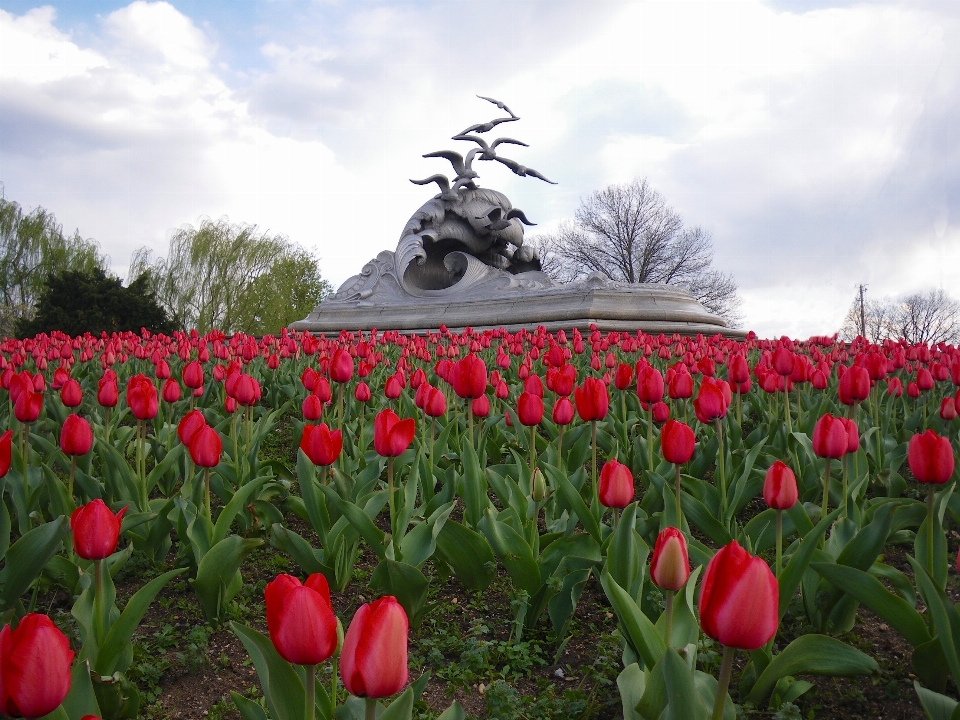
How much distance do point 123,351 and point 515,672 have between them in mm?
6247

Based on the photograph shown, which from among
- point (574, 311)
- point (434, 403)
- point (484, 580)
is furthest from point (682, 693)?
point (574, 311)

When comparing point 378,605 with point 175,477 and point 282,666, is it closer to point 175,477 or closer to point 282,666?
point 282,666

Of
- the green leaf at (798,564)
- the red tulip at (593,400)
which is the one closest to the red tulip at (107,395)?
the red tulip at (593,400)

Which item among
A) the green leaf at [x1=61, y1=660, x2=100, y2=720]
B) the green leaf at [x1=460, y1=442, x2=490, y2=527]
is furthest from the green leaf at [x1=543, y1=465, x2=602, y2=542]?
the green leaf at [x1=61, y1=660, x2=100, y2=720]

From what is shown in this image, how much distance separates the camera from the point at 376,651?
36.9 inches

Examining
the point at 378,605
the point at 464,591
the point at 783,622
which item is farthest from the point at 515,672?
the point at 378,605

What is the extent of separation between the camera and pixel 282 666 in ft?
4.16

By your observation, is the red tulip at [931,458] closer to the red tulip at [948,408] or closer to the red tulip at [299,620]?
the red tulip at [948,408]

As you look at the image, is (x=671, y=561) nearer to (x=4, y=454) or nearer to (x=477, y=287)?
(x=4, y=454)

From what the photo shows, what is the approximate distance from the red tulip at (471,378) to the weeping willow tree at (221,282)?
99.7ft

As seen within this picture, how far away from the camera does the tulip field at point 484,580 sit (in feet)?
3.76

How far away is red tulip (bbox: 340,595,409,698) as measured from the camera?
0.93m

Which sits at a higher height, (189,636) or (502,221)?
(502,221)

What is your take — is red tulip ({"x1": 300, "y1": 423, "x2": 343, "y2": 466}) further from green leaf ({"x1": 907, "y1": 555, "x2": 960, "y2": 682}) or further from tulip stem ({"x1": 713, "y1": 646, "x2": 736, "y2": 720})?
green leaf ({"x1": 907, "y1": 555, "x2": 960, "y2": 682})
